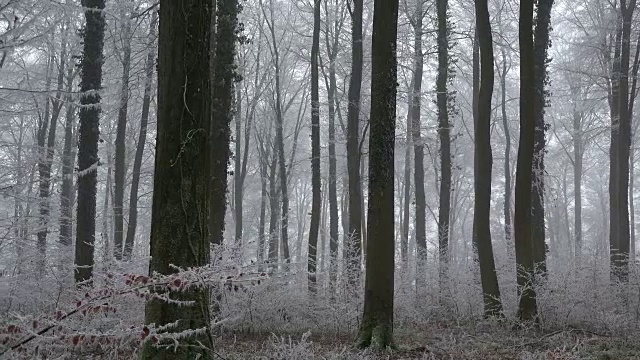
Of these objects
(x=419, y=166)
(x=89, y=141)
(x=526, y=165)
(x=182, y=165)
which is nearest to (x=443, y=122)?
(x=419, y=166)

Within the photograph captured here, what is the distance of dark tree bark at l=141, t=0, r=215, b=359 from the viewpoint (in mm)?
5391

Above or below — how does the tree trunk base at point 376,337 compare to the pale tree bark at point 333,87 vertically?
below

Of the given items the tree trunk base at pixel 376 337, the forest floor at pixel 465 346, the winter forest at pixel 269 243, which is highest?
the winter forest at pixel 269 243

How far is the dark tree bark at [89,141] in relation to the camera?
11734 millimetres

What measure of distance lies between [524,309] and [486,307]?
844 mm

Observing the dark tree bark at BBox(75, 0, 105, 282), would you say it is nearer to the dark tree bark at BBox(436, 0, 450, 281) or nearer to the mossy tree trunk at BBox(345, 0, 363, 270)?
the mossy tree trunk at BBox(345, 0, 363, 270)

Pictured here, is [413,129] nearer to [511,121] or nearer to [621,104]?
[621,104]

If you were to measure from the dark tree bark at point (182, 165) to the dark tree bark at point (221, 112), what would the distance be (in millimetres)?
5474

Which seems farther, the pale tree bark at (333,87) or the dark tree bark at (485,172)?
the pale tree bark at (333,87)

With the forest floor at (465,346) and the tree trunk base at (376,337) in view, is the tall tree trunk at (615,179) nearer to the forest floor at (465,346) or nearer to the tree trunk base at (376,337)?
the forest floor at (465,346)

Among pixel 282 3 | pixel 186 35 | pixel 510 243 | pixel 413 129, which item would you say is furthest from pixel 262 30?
pixel 186 35

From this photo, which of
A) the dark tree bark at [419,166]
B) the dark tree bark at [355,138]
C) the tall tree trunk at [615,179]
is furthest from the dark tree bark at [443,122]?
the tall tree trunk at [615,179]

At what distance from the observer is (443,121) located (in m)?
17.6

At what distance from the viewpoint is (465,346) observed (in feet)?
30.2
